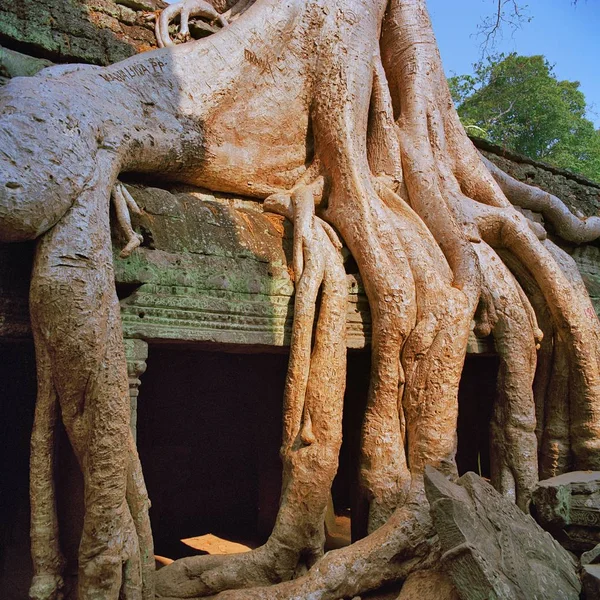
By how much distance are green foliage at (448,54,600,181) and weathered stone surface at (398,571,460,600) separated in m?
13.2

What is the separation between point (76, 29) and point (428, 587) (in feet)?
11.0

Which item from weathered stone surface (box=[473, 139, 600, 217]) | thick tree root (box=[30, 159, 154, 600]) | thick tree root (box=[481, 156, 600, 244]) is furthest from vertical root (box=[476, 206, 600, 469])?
thick tree root (box=[30, 159, 154, 600])

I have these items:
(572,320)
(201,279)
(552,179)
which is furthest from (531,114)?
(201,279)

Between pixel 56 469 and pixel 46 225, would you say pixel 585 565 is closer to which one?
pixel 56 469

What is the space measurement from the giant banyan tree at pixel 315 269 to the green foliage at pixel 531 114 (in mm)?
11268

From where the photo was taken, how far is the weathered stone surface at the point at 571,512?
279 cm

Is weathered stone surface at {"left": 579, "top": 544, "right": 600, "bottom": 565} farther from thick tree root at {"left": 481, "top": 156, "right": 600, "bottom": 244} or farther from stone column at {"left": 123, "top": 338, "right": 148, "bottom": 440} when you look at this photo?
thick tree root at {"left": 481, "top": 156, "right": 600, "bottom": 244}

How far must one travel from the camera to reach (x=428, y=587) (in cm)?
246

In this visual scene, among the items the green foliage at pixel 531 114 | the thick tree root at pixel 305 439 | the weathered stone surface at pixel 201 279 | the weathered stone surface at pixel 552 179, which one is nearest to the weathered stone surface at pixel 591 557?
the thick tree root at pixel 305 439

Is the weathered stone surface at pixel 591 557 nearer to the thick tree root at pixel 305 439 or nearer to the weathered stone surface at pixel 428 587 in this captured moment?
the weathered stone surface at pixel 428 587

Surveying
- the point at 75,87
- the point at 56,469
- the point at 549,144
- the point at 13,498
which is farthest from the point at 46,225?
the point at 549,144

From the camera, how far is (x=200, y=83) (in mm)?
3373

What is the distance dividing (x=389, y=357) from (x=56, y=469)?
5.50ft

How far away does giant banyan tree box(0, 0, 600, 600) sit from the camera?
95.3 inches
